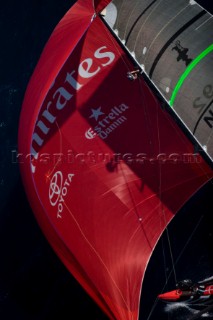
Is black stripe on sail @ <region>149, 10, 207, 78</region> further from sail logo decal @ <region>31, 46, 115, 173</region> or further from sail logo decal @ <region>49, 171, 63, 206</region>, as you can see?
sail logo decal @ <region>49, 171, 63, 206</region>

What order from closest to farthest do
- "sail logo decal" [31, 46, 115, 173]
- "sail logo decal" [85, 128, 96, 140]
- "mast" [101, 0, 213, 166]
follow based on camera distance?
1. "mast" [101, 0, 213, 166]
2. "sail logo decal" [31, 46, 115, 173]
3. "sail logo decal" [85, 128, 96, 140]

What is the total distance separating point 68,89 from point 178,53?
3.44m

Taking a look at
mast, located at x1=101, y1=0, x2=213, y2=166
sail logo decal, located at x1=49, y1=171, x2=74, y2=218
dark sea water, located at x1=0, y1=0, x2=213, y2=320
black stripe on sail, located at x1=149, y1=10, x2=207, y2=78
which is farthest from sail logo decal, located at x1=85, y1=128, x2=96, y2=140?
dark sea water, located at x1=0, y1=0, x2=213, y2=320

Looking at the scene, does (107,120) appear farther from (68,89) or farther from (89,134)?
(68,89)

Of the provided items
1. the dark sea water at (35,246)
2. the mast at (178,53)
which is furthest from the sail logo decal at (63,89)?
the dark sea water at (35,246)

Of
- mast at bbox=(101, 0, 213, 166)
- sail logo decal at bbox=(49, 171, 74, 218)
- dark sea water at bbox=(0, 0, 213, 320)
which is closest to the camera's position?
mast at bbox=(101, 0, 213, 166)

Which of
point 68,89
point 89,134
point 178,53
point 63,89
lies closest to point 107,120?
point 89,134

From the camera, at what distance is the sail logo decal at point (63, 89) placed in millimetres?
14961

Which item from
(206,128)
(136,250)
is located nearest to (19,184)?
(136,250)

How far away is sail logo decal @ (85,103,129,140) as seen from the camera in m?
15.6

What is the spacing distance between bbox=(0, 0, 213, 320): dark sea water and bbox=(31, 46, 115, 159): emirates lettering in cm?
491

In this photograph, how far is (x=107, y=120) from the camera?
15602 mm

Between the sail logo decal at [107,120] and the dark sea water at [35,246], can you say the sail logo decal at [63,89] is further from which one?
the dark sea water at [35,246]

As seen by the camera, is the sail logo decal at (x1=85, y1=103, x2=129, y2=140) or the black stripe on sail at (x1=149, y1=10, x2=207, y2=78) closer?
the black stripe on sail at (x1=149, y1=10, x2=207, y2=78)
